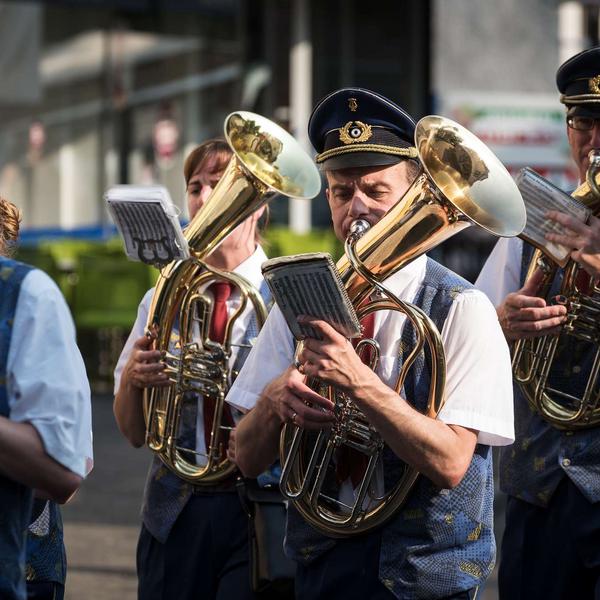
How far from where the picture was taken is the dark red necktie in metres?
3.92

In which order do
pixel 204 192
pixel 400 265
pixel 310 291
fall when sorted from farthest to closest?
pixel 204 192, pixel 400 265, pixel 310 291

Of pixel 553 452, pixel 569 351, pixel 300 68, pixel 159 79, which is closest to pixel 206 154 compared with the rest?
pixel 569 351

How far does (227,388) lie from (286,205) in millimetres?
11279

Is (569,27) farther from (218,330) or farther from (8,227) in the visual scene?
(8,227)

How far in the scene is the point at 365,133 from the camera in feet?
10.7

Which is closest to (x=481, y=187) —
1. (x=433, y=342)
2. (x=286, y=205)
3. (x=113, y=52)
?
(x=433, y=342)

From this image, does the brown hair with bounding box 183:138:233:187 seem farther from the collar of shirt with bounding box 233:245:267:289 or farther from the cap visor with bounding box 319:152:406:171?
the cap visor with bounding box 319:152:406:171

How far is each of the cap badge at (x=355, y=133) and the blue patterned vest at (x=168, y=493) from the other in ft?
2.55

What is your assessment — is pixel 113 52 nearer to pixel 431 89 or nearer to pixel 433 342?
pixel 431 89

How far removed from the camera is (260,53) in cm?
1528

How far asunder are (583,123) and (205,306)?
111 centimetres

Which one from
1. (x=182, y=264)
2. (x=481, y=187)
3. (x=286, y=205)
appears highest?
(x=481, y=187)

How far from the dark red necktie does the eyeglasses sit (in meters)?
1.01

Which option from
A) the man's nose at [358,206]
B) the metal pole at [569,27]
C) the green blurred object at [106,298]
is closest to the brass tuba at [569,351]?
the man's nose at [358,206]
